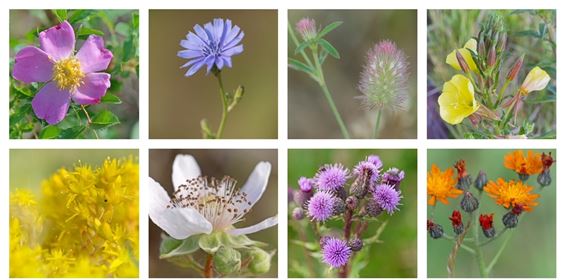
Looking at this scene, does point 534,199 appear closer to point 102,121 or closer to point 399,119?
point 399,119

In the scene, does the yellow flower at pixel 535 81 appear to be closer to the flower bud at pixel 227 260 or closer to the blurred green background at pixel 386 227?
the blurred green background at pixel 386 227

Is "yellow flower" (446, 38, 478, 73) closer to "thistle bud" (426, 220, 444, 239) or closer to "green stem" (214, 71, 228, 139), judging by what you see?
"thistle bud" (426, 220, 444, 239)

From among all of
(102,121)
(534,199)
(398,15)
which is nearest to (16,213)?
(102,121)

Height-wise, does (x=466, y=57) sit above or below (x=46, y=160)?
above

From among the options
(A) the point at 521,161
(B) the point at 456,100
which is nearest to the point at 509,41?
(B) the point at 456,100

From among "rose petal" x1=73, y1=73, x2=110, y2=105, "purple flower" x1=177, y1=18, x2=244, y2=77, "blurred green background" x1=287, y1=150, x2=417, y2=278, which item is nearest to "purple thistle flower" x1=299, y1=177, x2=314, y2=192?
"blurred green background" x1=287, y1=150, x2=417, y2=278

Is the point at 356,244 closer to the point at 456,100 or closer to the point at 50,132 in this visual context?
the point at 456,100
